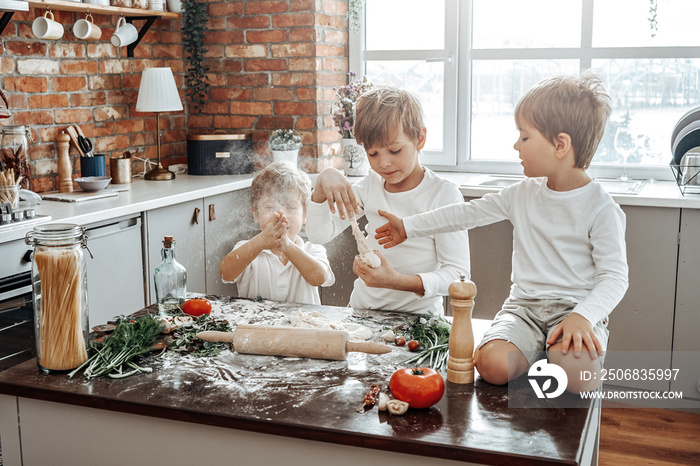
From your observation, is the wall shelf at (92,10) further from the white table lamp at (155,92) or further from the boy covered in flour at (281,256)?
the boy covered in flour at (281,256)

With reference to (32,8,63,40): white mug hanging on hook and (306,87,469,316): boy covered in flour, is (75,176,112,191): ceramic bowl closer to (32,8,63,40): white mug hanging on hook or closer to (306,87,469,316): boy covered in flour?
(32,8,63,40): white mug hanging on hook

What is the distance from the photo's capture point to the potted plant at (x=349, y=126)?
3.46 metres

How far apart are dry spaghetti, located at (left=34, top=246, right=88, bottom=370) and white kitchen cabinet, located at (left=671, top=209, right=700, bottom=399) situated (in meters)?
2.30

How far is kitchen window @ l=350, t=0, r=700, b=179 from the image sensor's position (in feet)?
10.9

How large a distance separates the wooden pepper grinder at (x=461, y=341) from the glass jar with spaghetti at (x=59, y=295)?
693mm

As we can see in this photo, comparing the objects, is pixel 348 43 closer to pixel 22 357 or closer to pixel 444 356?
pixel 22 357

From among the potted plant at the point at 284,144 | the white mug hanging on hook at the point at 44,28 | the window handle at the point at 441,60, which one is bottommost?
the potted plant at the point at 284,144

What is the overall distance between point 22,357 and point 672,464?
7.26 ft

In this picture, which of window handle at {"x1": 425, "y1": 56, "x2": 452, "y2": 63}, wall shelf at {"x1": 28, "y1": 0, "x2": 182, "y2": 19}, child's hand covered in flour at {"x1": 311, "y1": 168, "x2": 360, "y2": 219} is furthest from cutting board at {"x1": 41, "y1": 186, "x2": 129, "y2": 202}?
window handle at {"x1": 425, "y1": 56, "x2": 452, "y2": 63}

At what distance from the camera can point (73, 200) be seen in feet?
8.84

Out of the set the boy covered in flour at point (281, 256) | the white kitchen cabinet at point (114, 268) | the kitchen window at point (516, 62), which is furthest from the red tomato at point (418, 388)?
the kitchen window at point (516, 62)

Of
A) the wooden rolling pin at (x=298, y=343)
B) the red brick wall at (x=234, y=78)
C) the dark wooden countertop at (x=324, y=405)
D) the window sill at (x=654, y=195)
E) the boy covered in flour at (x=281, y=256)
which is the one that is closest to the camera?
the dark wooden countertop at (x=324, y=405)

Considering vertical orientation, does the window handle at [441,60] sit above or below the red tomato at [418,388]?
above

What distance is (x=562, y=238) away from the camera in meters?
1.46
